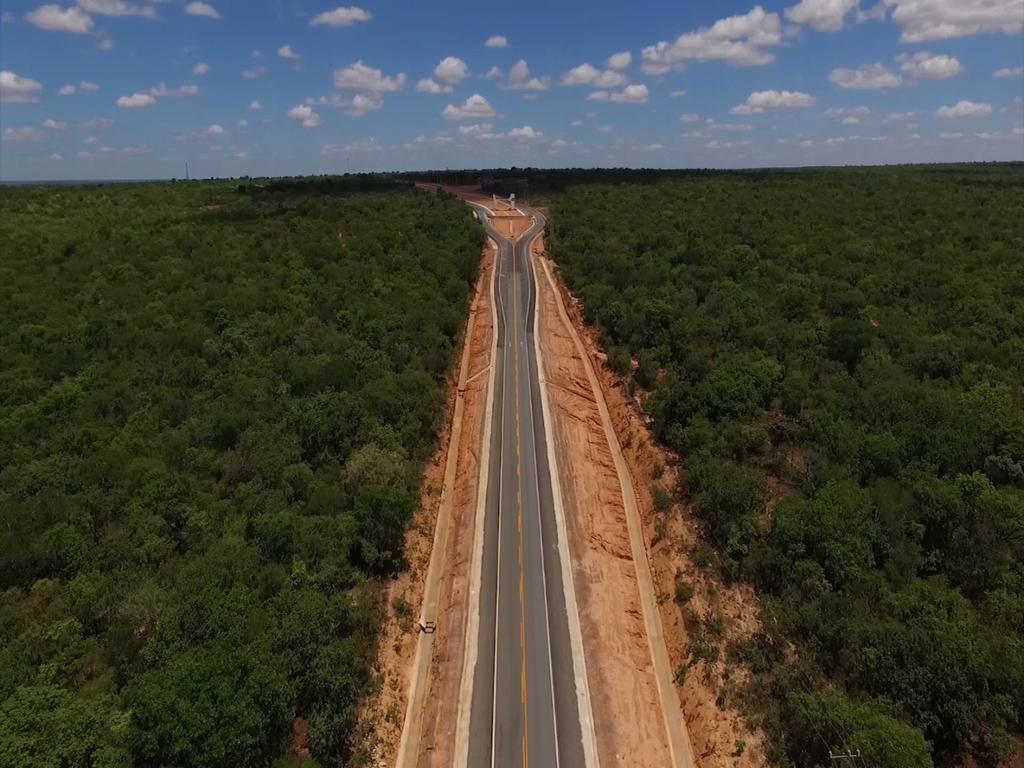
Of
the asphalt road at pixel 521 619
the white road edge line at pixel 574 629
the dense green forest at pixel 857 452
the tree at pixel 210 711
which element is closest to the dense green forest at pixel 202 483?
the tree at pixel 210 711

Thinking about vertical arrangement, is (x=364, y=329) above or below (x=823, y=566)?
above

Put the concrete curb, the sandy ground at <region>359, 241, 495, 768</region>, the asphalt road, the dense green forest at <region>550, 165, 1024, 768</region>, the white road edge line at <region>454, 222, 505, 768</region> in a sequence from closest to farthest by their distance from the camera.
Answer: the dense green forest at <region>550, 165, 1024, 768</region>, the asphalt road, the white road edge line at <region>454, 222, 505, 768</region>, the sandy ground at <region>359, 241, 495, 768</region>, the concrete curb

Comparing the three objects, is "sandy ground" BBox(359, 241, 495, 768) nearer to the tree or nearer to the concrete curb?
the tree

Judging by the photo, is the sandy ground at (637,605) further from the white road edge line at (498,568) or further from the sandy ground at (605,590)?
the white road edge line at (498,568)

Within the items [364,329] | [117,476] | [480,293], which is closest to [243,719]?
[117,476]

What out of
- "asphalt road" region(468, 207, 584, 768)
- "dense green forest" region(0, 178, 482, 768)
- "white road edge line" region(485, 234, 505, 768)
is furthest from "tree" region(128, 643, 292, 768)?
"asphalt road" region(468, 207, 584, 768)

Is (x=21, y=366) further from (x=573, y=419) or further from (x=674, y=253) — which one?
(x=674, y=253)
